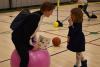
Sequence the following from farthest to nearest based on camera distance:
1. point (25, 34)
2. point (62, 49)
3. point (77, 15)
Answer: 1. point (62, 49)
2. point (77, 15)
3. point (25, 34)

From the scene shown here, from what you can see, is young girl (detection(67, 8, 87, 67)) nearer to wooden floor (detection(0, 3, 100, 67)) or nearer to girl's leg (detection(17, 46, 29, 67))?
wooden floor (detection(0, 3, 100, 67))

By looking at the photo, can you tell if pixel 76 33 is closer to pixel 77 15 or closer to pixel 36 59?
pixel 77 15

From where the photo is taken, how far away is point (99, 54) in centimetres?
328

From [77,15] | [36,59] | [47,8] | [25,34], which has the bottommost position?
[36,59]

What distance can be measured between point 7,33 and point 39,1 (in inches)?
206

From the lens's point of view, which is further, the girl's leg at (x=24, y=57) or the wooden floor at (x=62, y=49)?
the wooden floor at (x=62, y=49)

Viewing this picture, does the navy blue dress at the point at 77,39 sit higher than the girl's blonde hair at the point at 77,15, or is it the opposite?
the girl's blonde hair at the point at 77,15

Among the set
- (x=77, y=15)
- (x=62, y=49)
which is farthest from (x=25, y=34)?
(x=62, y=49)

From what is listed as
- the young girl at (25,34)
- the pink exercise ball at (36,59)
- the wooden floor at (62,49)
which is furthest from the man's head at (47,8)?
the wooden floor at (62,49)

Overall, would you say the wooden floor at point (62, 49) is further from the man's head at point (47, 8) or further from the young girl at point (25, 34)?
the man's head at point (47, 8)

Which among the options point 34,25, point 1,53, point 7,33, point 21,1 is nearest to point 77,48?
point 34,25

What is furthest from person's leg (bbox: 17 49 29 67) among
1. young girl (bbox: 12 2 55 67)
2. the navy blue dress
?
the navy blue dress

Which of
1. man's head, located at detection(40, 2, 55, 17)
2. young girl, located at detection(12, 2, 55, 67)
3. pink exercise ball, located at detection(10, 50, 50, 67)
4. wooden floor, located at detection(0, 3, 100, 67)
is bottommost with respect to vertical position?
wooden floor, located at detection(0, 3, 100, 67)

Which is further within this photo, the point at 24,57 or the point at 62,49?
the point at 62,49
